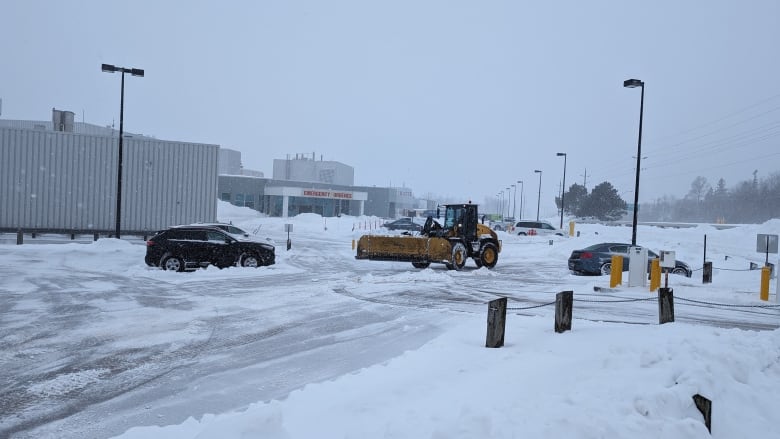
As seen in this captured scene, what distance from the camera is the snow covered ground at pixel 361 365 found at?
4.88 m

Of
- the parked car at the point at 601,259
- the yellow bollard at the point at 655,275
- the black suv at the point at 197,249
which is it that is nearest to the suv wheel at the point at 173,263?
the black suv at the point at 197,249

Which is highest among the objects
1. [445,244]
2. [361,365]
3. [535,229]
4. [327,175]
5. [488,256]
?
[327,175]

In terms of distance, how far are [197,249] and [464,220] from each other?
397 inches

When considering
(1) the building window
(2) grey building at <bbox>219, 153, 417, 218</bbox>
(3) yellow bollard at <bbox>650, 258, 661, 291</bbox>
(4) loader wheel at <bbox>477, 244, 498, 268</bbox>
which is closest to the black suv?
(4) loader wheel at <bbox>477, 244, 498, 268</bbox>

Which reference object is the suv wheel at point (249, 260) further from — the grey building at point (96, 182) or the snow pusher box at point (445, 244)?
the grey building at point (96, 182)

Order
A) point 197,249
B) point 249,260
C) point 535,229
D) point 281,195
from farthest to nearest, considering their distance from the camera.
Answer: point 281,195
point 535,229
point 249,260
point 197,249

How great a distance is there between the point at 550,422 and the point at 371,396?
1.85 m

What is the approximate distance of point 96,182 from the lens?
101 ft

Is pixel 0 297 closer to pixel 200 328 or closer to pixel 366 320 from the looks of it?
pixel 200 328

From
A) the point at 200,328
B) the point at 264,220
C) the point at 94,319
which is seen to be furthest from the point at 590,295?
the point at 264,220

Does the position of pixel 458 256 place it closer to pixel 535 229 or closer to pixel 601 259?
pixel 601 259

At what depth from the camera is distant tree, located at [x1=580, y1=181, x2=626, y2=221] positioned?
77.9 meters

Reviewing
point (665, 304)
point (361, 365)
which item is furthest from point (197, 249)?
point (665, 304)

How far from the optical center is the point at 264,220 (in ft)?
182
